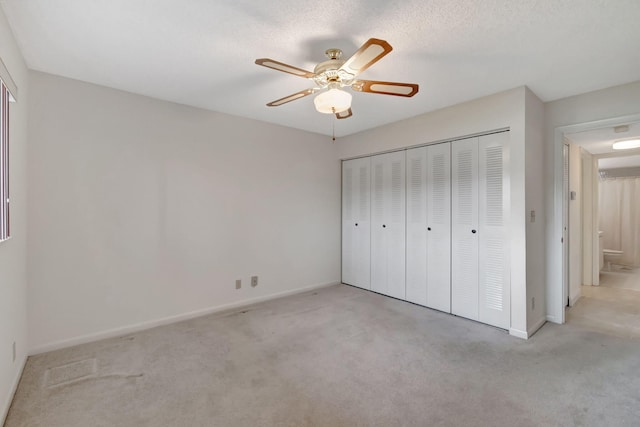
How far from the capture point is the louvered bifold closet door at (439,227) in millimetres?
3502

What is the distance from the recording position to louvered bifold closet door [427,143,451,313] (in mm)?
3502

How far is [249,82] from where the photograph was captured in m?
2.74

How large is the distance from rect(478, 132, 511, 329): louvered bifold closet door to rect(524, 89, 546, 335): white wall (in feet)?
0.61

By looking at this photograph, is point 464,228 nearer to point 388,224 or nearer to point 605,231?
point 388,224

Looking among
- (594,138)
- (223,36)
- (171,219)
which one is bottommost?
(171,219)

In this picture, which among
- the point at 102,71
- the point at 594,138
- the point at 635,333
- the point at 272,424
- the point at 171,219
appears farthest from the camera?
the point at 594,138

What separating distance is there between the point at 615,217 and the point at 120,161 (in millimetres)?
9305

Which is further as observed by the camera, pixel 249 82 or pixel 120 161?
pixel 120 161

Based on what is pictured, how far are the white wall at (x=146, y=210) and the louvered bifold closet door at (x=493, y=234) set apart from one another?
7.63 ft

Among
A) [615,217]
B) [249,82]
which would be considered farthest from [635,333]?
[615,217]

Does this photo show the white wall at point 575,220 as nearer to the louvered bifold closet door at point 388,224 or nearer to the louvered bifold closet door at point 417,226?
the louvered bifold closet door at point 417,226

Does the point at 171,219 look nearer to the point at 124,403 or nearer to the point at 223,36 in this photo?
the point at 124,403

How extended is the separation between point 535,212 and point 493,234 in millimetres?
446

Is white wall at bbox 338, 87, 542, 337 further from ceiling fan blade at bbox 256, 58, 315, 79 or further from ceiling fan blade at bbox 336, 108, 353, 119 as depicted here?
ceiling fan blade at bbox 256, 58, 315, 79
